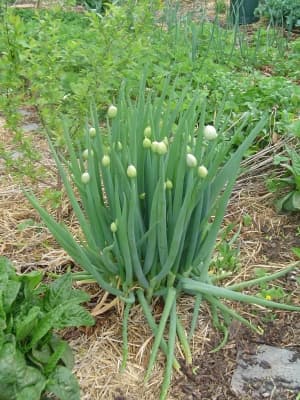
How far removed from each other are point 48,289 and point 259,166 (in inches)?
53.8

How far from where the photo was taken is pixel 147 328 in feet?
6.39

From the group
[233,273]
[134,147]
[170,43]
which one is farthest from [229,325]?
[170,43]

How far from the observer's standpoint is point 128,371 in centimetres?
183

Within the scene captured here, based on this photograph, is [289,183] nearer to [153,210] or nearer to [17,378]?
[153,210]

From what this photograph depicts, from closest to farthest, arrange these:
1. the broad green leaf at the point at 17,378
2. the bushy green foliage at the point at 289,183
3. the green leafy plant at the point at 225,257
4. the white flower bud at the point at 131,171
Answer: the broad green leaf at the point at 17,378 → the white flower bud at the point at 131,171 → the green leafy plant at the point at 225,257 → the bushy green foliage at the point at 289,183

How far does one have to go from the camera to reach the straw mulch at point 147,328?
1.80 metres

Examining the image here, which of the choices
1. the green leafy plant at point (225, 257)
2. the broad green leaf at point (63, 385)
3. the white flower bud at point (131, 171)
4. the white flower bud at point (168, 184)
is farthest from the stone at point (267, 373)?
the white flower bud at point (131, 171)

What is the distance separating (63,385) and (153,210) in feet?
1.78

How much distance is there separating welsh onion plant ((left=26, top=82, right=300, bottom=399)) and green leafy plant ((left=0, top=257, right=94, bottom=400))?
0.13 metres

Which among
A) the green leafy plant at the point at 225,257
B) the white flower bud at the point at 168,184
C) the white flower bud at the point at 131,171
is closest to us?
the white flower bud at the point at 131,171

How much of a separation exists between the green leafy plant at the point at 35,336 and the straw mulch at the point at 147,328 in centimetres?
13

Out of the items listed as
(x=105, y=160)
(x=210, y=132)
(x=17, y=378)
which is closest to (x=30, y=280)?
(x=17, y=378)

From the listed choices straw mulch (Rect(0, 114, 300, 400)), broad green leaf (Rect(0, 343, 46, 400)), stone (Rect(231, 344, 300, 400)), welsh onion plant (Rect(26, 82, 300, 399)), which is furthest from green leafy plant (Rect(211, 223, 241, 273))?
broad green leaf (Rect(0, 343, 46, 400))

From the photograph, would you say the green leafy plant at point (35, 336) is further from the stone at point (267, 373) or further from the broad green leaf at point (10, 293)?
the stone at point (267, 373)
